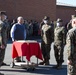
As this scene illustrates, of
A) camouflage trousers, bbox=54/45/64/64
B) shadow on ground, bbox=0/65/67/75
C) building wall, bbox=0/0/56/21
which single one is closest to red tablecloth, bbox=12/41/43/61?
shadow on ground, bbox=0/65/67/75

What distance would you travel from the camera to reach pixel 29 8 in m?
41.3

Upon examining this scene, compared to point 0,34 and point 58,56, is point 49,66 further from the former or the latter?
point 0,34

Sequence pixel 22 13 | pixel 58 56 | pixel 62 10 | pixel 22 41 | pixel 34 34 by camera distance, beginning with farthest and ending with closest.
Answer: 1. pixel 62 10
2. pixel 22 13
3. pixel 34 34
4. pixel 58 56
5. pixel 22 41

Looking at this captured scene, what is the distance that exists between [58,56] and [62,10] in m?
35.0

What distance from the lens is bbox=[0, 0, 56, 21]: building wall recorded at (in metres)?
39.2

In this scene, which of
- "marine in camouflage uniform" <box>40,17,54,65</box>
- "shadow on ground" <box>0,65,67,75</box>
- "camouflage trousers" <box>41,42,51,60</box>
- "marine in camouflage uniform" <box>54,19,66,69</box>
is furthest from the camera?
"camouflage trousers" <box>41,42,51,60</box>

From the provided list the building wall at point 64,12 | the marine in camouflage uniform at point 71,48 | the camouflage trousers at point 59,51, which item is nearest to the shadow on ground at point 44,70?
the camouflage trousers at point 59,51

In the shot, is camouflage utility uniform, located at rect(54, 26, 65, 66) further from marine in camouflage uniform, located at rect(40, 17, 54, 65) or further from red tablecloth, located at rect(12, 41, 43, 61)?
red tablecloth, located at rect(12, 41, 43, 61)

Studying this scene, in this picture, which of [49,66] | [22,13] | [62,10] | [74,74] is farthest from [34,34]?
[74,74]

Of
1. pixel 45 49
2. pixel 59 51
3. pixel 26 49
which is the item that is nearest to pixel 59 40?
pixel 59 51

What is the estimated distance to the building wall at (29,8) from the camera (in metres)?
39.2

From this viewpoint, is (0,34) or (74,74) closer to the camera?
(74,74)

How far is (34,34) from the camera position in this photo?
120 feet

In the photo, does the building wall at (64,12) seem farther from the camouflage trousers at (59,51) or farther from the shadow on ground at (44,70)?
the shadow on ground at (44,70)
